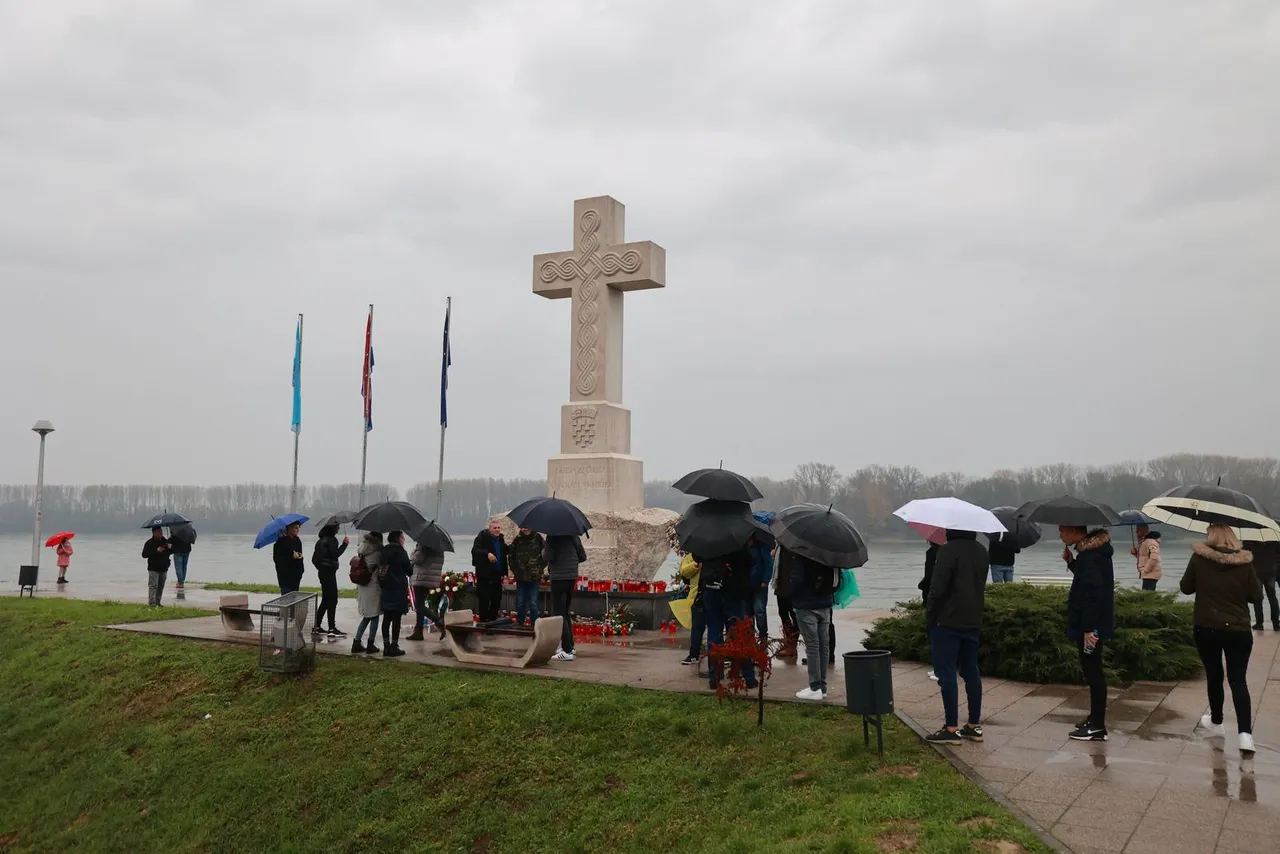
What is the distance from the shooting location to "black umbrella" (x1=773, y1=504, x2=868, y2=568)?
791 centimetres

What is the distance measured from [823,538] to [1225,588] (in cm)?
301

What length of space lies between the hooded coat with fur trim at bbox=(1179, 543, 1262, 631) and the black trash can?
2.56 metres

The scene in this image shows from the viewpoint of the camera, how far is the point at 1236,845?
5.15 meters

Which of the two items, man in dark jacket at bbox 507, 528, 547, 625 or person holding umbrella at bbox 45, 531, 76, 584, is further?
person holding umbrella at bbox 45, 531, 76, 584

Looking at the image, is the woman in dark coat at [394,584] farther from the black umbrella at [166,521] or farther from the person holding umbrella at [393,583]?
the black umbrella at [166,521]

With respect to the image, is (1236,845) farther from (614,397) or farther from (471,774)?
(614,397)

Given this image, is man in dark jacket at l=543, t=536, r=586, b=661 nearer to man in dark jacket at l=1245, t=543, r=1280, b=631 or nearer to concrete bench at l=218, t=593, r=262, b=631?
concrete bench at l=218, t=593, r=262, b=631

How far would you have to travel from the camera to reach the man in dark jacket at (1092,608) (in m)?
7.20

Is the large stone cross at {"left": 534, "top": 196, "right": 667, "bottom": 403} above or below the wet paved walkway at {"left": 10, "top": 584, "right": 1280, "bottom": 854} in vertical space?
above

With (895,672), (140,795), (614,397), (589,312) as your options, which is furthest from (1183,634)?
(140,795)

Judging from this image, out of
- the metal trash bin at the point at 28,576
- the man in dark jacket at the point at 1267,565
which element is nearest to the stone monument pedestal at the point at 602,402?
the man in dark jacket at the point at 1267,565

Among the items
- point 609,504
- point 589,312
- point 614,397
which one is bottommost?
point 609,504

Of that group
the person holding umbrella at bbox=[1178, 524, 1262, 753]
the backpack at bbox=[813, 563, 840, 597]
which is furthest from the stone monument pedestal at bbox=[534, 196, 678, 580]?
the person holding umbrella at bbox=[1178, 524, 1262, 753]

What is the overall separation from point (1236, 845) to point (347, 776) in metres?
6.79
